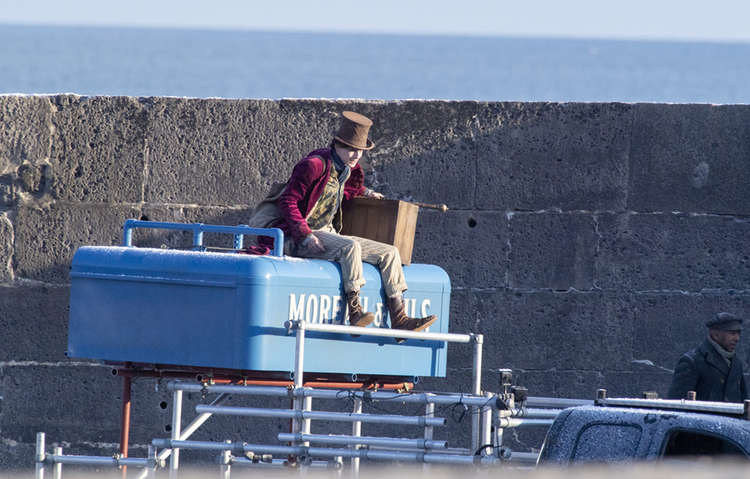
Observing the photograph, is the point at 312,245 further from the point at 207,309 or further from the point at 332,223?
the point at 207,309

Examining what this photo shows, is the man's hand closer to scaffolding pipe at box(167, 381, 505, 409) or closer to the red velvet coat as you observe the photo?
the red velvet coat

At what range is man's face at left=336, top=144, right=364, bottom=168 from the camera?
8094 mm

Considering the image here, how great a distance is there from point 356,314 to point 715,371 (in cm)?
249

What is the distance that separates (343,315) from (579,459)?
190 centimetres

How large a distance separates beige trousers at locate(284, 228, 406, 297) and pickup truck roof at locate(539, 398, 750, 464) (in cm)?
169

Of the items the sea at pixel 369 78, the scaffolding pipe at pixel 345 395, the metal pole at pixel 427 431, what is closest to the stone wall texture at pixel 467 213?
the metal pole at pixel 427 431

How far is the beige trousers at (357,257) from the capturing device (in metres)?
7.66

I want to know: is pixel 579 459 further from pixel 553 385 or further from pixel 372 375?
pixel 553 385

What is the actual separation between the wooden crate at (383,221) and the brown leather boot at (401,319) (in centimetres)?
39

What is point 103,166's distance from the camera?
32.2 feet

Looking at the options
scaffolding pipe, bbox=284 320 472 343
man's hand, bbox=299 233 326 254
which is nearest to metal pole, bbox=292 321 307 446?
scaffolding pipe, bbox=284 320 472 343

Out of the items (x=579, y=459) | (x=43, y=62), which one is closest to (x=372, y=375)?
(x=579, y=459)

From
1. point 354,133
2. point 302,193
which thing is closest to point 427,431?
point 302,193

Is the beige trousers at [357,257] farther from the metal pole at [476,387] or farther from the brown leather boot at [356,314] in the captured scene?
the metal pole at [476,387]
